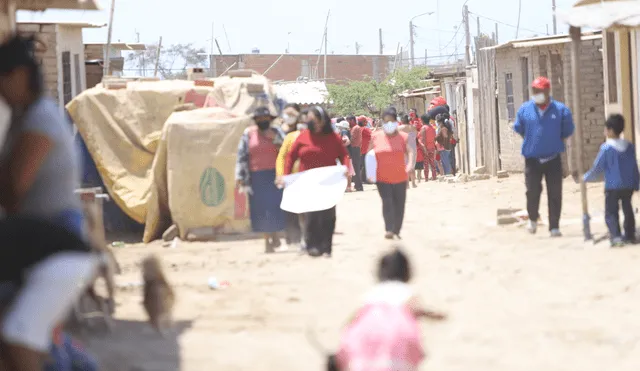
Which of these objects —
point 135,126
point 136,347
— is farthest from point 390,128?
point 136,347

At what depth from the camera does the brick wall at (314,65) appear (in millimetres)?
84125

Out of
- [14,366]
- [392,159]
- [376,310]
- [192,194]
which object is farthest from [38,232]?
[192,194]

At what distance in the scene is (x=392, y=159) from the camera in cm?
1366

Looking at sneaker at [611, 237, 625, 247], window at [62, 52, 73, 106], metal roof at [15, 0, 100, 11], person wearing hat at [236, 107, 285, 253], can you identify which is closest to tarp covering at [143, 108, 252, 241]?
person wearing hat at [236, 107, 285, 253]

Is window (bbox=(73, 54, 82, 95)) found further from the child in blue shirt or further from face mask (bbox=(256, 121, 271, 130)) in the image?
the child in blue shirt

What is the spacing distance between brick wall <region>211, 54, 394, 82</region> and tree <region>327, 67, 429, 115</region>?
24099 millimetres

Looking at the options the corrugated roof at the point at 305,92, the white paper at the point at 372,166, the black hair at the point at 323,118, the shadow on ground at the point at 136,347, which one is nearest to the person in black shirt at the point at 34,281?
the shadow on ground at the point at 136,347

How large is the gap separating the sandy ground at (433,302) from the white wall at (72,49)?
5.10m

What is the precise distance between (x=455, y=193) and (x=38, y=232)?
17.1 metres

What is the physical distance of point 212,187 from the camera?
1533 cm

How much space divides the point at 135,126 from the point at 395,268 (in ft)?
35.9

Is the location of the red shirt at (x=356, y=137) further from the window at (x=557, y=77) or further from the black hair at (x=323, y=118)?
the black hair at (x=323, y=118)

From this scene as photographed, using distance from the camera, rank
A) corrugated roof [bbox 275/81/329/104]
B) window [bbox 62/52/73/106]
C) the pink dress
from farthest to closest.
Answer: corrugated roof [bbox 275/81/329/104] → window [bbox 62/52/73/106] → the pink dress

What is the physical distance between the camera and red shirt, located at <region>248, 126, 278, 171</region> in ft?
42.9
